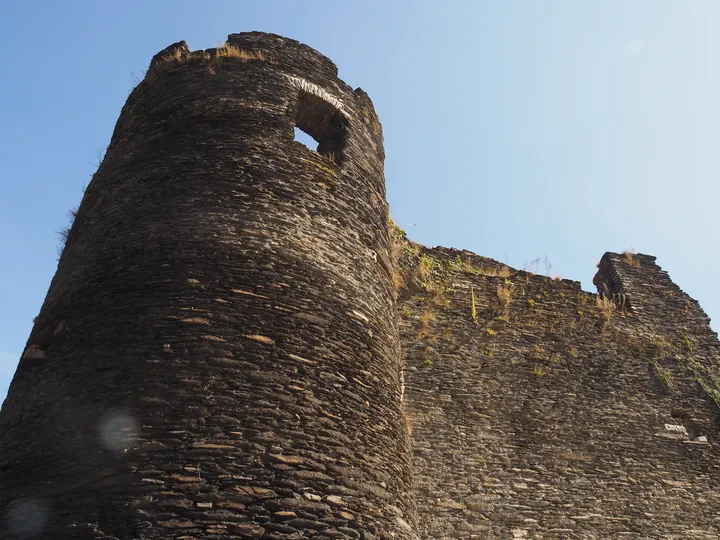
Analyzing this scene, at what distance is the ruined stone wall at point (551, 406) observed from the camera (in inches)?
284

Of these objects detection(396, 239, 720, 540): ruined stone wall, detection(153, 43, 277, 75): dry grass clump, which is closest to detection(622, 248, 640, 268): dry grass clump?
detection(396, 239, 720, 540): ruined stone wall

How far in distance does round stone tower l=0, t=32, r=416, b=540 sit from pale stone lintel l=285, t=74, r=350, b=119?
3cm

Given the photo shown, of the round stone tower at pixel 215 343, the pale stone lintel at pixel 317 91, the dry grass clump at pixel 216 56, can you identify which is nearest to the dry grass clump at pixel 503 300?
the round stone tower at pixel 215 343

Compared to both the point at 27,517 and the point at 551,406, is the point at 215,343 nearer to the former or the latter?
the point at 27,517

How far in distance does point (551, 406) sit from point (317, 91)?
504 cm

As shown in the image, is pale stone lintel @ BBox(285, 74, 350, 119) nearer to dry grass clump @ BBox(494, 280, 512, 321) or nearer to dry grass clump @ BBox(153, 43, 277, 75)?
dry grass clump @ BBox(153, 43, 277, 75)

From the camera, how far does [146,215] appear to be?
219 inches

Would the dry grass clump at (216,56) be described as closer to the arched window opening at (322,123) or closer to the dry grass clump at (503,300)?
the arched window opening at (322,123)

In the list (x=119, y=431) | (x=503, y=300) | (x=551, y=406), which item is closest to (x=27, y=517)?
(x=119, y=431)

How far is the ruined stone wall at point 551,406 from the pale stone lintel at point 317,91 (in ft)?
8.56

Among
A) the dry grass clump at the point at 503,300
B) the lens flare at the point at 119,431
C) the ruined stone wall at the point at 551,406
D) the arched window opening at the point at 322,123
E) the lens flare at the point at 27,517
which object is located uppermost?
the arched window opening at the point at 322,123

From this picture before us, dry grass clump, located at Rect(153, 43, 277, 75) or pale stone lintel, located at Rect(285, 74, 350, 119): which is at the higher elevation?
dry grass clump, located at Rect(153, 43, 277, 75)

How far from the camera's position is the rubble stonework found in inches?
163

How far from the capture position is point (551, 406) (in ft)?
27.5
